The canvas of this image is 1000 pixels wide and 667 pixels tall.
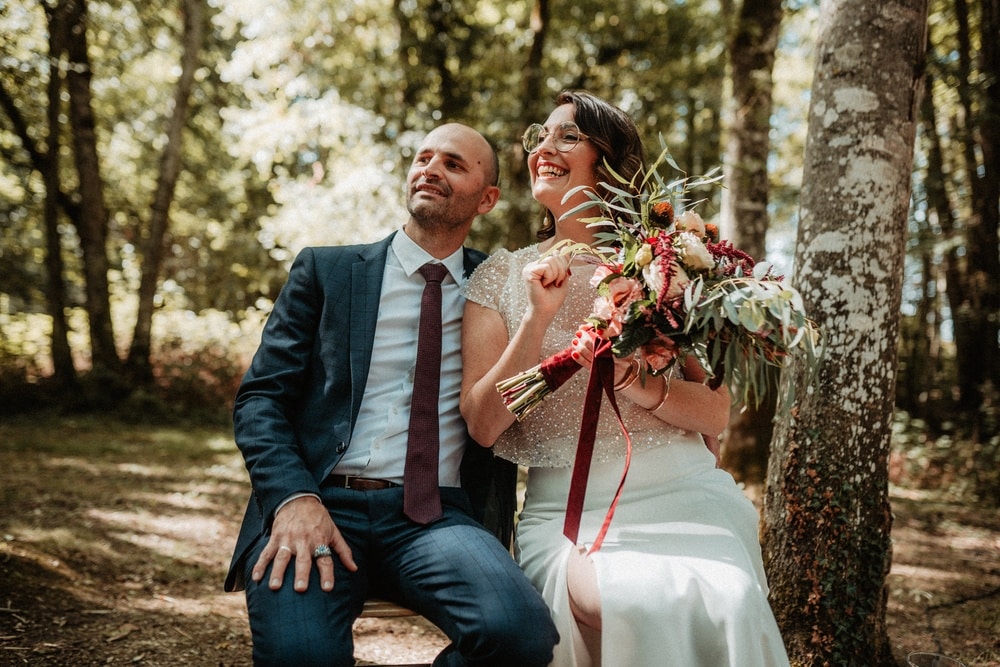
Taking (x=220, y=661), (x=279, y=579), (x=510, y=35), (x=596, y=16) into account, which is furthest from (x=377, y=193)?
(x=279, y=579)

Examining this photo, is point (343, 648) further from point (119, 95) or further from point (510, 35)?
point (119, 95)

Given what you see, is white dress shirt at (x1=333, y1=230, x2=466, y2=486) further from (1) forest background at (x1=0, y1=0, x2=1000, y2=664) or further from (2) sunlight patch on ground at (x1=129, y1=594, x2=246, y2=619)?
(1) forest background at (x1=0, y1=0, x2=1000, y2=664)

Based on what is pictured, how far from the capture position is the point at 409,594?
244 centimetres

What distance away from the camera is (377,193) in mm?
10633

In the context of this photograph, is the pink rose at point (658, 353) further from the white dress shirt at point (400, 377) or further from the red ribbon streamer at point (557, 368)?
the white dress shirt at point (400, 377)

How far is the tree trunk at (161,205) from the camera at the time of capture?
12.0m

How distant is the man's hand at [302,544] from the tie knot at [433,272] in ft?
3.15

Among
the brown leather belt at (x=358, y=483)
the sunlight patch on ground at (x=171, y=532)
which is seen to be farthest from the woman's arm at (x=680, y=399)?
the sunlight patch on ground at (x=171, y=532)

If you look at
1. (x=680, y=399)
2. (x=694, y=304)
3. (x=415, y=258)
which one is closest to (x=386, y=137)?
(x=415, y=258)

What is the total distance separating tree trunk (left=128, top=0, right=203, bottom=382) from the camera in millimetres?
11984

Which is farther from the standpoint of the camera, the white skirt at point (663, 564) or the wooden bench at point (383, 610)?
the wooden bench at point (383, 610)

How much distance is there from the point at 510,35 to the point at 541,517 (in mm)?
11967

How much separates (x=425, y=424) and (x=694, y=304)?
1121 mm

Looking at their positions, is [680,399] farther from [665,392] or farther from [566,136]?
[566,136]
